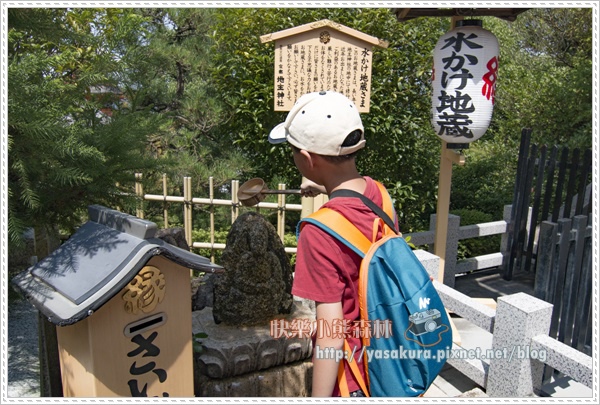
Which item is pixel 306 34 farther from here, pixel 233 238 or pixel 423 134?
pixel 423 134

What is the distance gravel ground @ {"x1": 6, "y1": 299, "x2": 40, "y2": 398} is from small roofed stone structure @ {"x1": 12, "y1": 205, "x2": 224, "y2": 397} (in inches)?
35.4

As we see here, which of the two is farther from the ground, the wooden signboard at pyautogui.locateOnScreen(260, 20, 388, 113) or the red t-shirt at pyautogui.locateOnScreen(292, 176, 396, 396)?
the wooden signboard at pyautogui.locateOnScreen(260, 20, 388, 113)

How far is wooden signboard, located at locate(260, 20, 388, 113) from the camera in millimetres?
4387

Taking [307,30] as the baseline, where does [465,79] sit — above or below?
below

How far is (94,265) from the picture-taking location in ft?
7.09

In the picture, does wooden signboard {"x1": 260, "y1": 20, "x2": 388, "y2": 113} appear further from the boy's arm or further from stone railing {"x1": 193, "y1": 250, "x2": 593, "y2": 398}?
the boy's arm

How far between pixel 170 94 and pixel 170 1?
3215mm

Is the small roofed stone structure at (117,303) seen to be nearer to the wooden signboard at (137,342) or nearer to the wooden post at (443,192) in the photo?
the wooden signboard at (137,342)

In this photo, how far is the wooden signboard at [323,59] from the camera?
4.39m

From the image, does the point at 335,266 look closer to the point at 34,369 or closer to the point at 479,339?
the point at 34,369

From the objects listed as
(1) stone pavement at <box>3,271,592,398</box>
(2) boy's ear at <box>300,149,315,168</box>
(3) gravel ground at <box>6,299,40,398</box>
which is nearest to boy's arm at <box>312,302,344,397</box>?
(2) boy's ear at <box>300,149,315,168</box>

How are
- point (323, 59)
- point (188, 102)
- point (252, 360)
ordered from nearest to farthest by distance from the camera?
point (252, 360) → point (323, 59) → point (188, 102)

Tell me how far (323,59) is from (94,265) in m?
3.00

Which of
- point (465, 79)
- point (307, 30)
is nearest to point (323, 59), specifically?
point (307, 30)
